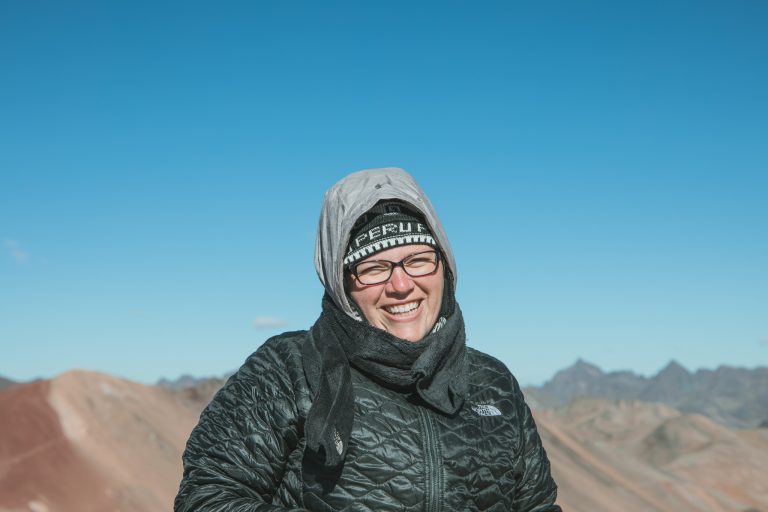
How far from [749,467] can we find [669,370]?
8911cm

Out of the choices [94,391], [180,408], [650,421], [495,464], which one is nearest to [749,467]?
[650,421]

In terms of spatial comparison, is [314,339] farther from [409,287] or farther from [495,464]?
[495,464]

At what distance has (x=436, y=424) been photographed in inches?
87.1

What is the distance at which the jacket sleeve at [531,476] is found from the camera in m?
2.39

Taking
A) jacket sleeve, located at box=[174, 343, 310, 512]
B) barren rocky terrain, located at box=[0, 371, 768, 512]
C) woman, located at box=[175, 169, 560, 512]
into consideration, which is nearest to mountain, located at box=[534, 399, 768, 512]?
barren rocky terrain, located at box=[0, 371, 768, 512]

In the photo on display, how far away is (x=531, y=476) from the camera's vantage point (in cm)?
240

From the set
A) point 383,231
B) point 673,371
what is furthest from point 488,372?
point 673,371

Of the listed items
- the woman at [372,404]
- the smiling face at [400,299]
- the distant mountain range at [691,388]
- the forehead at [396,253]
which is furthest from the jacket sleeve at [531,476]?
the distant mountain range at [691,388]

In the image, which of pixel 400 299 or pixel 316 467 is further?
pixel 400 299

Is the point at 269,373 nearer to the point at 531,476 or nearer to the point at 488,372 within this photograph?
the point at 488,372

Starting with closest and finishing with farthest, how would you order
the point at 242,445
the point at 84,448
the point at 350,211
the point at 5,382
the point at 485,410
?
the point at 242,445
the point at 350,211
the point at 485,410
the point at 84,448
the point at 5,382

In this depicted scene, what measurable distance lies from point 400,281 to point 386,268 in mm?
61

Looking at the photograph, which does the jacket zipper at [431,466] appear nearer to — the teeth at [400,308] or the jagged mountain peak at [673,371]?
the teeth at [400,308]

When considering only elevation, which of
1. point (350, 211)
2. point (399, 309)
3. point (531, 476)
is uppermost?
point (350, 211)
